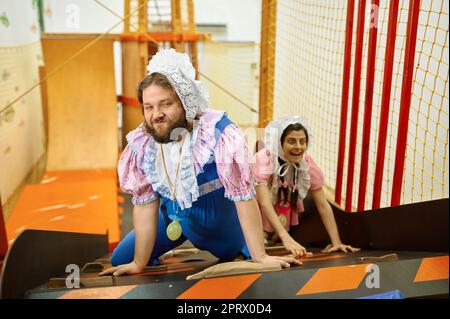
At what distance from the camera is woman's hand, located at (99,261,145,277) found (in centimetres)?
103

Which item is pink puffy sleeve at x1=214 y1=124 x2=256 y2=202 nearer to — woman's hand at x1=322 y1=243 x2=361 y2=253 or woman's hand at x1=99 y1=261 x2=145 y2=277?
woman's hand at x1=99 y1=261 x2=145 y2=277

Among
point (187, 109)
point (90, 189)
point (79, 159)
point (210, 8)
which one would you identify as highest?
point (210, 8)

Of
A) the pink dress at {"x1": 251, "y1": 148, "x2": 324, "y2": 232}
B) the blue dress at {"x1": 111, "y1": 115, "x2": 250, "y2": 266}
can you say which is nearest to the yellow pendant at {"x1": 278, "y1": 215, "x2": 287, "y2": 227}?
the pink dress at {"x1": 251, "y1": 148, "x2": 324, "y2": 232}

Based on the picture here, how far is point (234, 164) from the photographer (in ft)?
3.22

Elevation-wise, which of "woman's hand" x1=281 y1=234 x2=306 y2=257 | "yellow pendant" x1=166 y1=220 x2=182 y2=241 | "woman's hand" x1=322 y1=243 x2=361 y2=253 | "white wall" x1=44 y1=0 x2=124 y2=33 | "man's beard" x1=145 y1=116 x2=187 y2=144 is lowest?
"woman's hand" x1=322 y1=243 x2=361 y2=253

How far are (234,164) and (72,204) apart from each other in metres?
0.65

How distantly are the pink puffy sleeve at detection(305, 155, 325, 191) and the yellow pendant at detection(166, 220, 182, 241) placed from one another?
17.4 inches

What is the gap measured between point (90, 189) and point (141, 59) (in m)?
0.61

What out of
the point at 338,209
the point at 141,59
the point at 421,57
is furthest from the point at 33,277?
the point at 421,57

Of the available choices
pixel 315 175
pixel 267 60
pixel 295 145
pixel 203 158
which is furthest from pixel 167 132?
pixel 267 60

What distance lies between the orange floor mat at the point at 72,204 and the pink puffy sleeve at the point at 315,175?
53 centimetres

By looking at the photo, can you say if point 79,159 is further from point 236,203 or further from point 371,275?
point 371,275

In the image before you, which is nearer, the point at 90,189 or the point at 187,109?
the point at 187,109

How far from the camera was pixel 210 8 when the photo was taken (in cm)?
147
